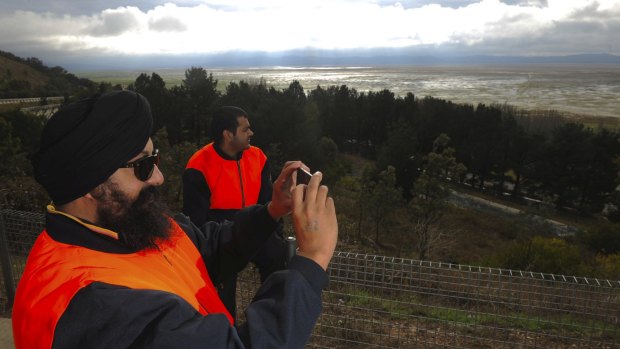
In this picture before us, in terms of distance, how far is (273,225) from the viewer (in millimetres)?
1979

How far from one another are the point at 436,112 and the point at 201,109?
26.2 metres

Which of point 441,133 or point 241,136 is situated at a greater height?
point 241,136

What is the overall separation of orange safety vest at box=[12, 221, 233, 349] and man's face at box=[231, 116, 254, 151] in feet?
9.01

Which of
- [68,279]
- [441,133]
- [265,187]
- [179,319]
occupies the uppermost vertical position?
[68,279]

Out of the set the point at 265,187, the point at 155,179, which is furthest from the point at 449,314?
the point at 155,179

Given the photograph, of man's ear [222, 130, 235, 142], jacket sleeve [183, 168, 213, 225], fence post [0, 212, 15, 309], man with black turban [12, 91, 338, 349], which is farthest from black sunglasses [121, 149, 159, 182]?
fence post [0, 212, 15, 309]

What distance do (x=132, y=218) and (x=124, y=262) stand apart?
8.6 inches

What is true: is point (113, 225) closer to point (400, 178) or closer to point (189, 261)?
point (189, 261)

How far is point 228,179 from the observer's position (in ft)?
13.1

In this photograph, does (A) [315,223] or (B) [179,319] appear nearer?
(B) [179,319]

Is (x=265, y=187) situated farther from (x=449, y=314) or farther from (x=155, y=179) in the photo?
(x=155, y=179)

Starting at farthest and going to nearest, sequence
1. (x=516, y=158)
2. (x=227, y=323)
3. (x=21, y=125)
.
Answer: (x=516, y=158), (x=21, y=125), (x=227, y=323)

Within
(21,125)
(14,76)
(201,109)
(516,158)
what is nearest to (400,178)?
(516,158)

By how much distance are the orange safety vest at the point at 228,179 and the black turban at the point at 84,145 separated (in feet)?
8.26
